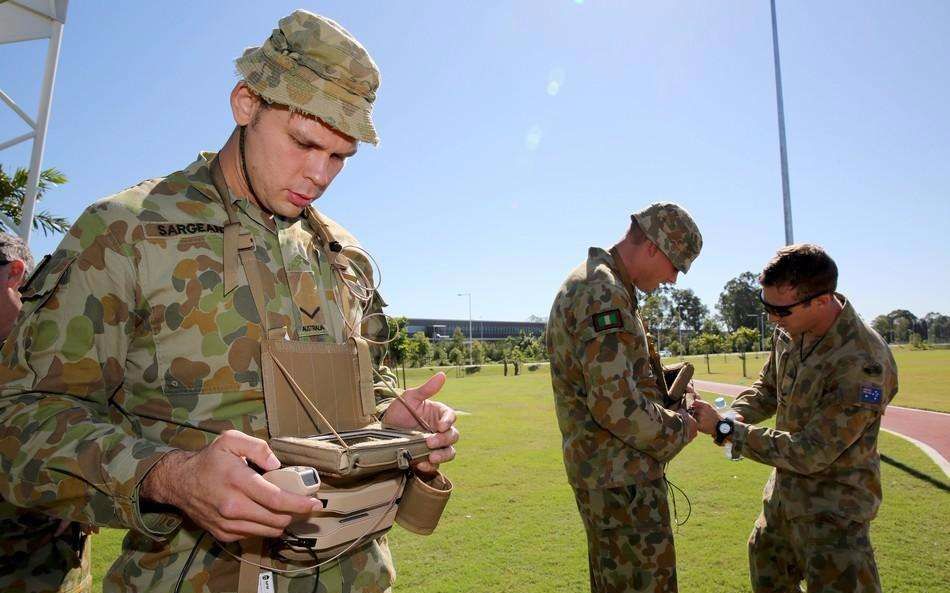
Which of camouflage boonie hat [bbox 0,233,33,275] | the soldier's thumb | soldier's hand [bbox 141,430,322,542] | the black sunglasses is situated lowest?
soldier's hand [bbox 141,430,322,542]

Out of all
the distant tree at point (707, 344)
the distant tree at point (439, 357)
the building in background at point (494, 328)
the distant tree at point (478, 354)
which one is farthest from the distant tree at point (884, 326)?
the distant tree at point (439, 357)

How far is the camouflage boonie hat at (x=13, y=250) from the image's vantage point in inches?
107

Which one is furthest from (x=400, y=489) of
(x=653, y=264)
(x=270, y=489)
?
(x=653, y=264)

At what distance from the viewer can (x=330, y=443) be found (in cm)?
132

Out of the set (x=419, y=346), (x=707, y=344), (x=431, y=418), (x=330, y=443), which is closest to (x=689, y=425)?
(x=431, y=418)

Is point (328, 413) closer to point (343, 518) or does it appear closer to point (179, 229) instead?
point (343, 518)

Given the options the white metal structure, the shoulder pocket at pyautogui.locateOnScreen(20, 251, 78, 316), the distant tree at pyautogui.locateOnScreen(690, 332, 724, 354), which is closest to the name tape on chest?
A: the shoulder pocket at pyautogui.locateOnScreen(20, 251, 78, 316)

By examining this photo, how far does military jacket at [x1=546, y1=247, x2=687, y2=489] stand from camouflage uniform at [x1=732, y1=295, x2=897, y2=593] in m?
0.65

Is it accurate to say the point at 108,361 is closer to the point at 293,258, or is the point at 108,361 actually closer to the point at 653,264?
the point at 293,258

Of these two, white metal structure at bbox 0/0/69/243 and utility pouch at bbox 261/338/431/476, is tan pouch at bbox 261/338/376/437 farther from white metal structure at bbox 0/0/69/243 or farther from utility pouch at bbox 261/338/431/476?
white metal structure at bbox 0/0/69/243

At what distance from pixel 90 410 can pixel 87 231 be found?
460 mm

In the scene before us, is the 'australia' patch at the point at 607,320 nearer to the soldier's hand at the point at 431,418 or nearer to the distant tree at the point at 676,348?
the soldier's hand at the point at 431,418

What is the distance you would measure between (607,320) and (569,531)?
4.33 m

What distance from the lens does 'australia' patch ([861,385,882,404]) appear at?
2.93 meters
